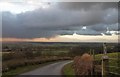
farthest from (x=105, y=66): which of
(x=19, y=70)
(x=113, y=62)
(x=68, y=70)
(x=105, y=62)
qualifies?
(x=19, y=70)

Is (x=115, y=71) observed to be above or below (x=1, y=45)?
below

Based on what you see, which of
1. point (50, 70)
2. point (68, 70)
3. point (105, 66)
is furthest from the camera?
point (50, 70)

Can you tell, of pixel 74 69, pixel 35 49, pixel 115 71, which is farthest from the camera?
pixel 35 49

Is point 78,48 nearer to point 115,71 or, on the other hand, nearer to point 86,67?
point 86,67

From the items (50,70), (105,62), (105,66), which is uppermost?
(105,62)

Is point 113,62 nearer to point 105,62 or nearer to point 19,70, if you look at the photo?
point 105,62

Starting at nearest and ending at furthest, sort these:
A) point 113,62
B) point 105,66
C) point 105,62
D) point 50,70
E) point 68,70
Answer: point 113,62 < point 105,66 < point 105,62 < point 68,70 < point 50,70

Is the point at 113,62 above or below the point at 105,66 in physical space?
above

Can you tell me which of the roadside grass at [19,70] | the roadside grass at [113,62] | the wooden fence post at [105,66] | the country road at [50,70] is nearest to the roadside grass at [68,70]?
the country road at [50,70]

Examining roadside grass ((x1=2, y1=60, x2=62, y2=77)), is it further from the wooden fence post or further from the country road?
the wooden fence post

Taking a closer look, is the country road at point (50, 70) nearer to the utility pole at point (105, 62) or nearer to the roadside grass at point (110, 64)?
the roadside grass at point (110, 64)

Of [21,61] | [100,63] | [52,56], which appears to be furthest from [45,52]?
[100,63]
